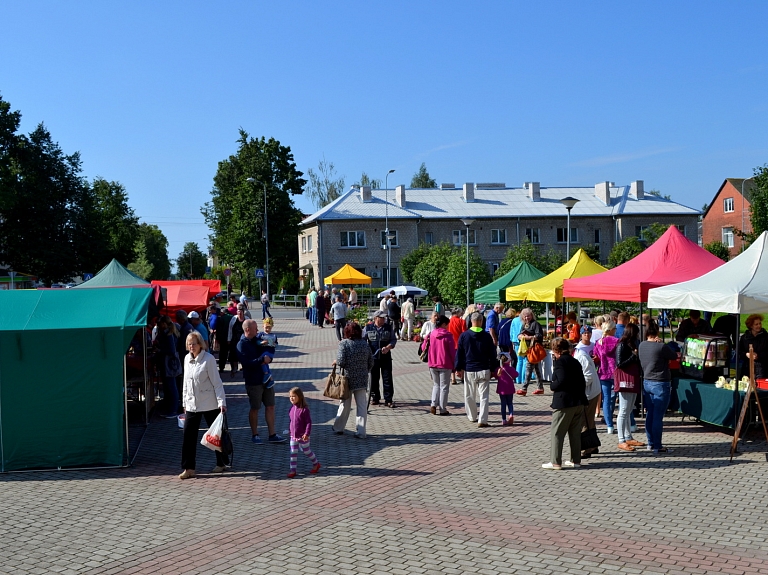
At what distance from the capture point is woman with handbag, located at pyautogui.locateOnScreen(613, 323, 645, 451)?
10656 mm

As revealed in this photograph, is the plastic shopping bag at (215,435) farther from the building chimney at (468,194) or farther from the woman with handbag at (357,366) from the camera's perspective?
the building chimney at (468,194)

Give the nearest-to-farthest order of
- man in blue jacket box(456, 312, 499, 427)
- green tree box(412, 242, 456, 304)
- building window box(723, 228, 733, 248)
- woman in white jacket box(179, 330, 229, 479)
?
woman in white jacket box(179, 330, 229, 479) → man in blue jacket box(456, 312, 499, 427) → green tree box(412, 242, 456, 304) → building window box(723, 228, 733, 248)

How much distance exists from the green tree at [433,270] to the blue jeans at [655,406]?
3073 centimetres

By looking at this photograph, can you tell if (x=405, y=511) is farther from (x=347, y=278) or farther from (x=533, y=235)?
(x=533, y=235)

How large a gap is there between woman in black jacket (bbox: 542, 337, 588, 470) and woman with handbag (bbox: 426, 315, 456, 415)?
351cm

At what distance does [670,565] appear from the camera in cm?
625

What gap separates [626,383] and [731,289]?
212 centimetres

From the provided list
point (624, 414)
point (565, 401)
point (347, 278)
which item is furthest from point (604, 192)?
point (565, 401)

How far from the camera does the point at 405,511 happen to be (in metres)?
7.93

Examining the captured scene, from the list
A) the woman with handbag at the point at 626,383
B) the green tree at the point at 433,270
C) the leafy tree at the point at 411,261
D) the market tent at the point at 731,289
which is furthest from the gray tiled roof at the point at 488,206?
the woman with handbag at the point at 626,383

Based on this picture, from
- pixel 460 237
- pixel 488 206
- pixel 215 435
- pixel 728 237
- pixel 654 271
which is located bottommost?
pixel 215 435

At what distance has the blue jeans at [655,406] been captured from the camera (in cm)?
1027

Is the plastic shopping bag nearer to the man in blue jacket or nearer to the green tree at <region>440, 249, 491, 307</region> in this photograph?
the man in blue jacket

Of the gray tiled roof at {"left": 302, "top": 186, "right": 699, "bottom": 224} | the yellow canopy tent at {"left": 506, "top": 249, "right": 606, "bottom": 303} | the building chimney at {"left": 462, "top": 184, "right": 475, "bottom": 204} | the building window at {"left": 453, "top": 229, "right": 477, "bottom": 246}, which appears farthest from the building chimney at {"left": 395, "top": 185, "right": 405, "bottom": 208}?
the yellow canopy tent at {"left": 506, "top": 249, "right": 606, "bottom": 303}
